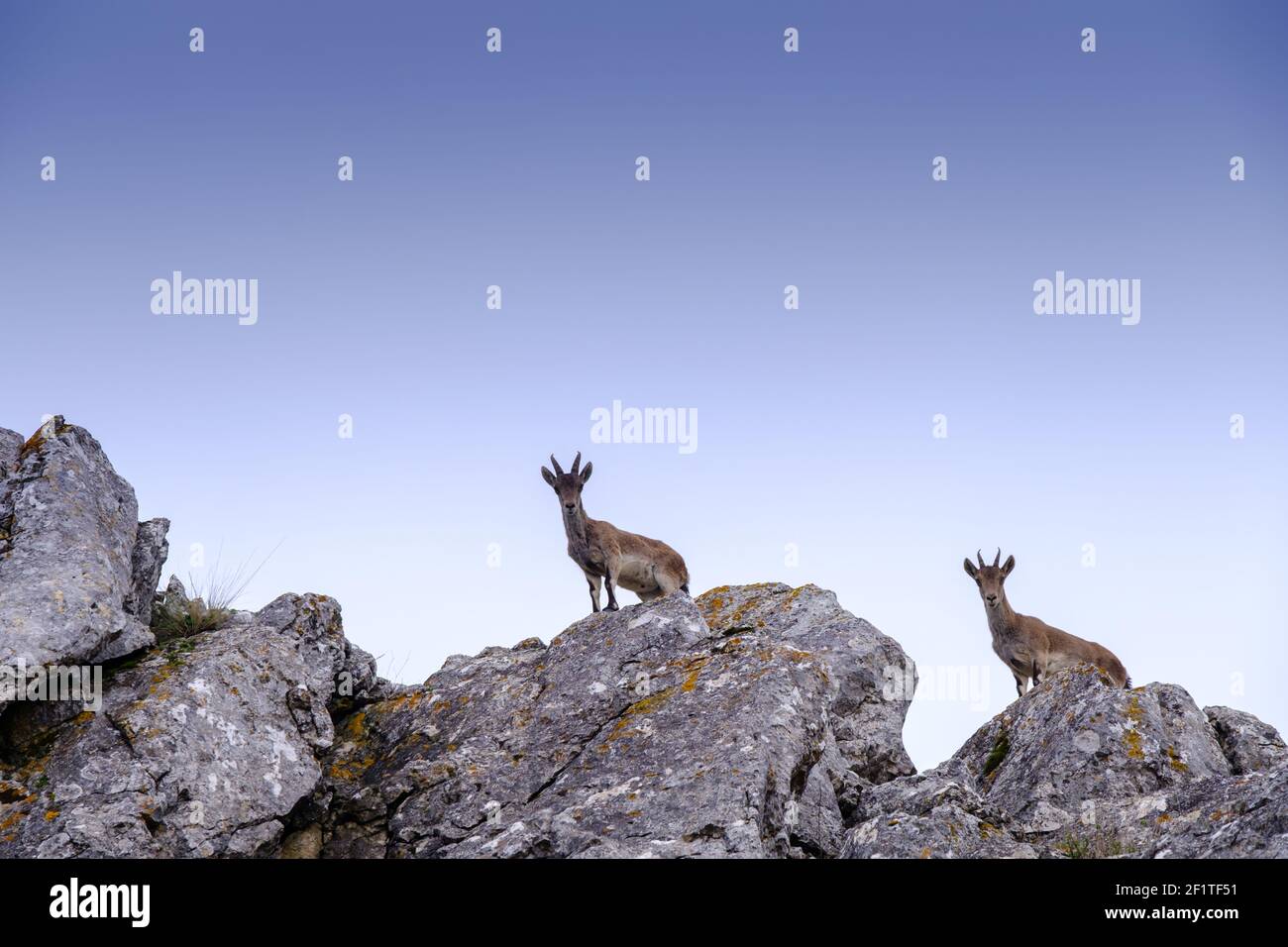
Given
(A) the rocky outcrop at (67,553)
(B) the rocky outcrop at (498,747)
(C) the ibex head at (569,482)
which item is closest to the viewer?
(B) the rocky outcrop at (498,747)

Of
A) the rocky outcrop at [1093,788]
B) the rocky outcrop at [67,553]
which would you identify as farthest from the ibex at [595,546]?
the rocky outcrop at [67,553]

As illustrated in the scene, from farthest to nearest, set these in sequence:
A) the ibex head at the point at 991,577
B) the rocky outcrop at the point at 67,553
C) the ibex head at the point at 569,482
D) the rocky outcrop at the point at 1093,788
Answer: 1. the ibex head at the point at 991,577
2. the ibex head at the point at 569,482
3. the rocky outcrop at the point at 67,553
4. the rocky outcrop at the point at 1093,788

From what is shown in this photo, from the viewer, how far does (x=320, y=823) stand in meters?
11.0

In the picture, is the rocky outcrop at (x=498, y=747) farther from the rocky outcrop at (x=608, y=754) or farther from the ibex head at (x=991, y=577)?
the ibex head at (x=991, y=577)

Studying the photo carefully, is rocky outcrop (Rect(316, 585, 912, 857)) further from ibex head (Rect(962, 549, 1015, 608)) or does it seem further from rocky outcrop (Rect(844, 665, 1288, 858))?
ibex head (Rect(962, 549, 1015, 608))

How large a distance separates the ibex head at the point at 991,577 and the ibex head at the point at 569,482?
9368 mm

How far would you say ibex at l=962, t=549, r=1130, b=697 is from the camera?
2286 cm

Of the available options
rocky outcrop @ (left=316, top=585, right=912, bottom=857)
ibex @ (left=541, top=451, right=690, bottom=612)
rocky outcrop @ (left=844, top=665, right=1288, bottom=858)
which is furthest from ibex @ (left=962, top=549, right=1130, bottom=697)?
rocky outcrop @ (left=316, top=585, right=912, bottom=857)

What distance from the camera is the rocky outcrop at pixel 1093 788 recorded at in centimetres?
892

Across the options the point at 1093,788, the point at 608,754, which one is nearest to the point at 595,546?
the point at 608,754

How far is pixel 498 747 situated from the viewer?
11.4m

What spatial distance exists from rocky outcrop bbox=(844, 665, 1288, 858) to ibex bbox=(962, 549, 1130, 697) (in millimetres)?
8744

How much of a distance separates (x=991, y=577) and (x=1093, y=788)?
11466 mm
